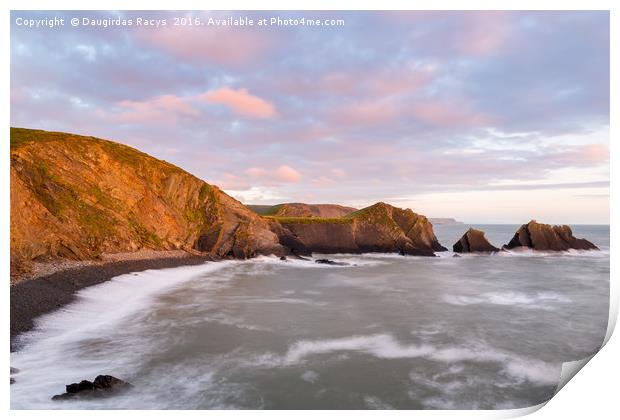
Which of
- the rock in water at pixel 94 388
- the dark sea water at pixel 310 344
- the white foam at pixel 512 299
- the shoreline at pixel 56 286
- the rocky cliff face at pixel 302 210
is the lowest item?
the white foam at pixel 512 299

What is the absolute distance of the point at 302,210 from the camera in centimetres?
7244

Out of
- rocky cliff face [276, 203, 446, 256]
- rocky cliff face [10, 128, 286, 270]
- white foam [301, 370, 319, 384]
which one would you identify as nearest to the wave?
white foam [301, 370, 319, 384]

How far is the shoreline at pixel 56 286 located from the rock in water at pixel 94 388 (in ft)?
14.0

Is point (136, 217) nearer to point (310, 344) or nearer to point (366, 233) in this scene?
point (310, 344)

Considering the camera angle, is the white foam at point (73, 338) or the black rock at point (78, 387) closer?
the black rock at point (78, 387)

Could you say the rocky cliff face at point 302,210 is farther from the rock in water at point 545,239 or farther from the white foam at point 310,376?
the white foam at point 310,376

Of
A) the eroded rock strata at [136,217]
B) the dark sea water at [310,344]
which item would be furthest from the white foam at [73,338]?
the eroded rock strata at [136,217]

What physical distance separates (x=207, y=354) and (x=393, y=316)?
8890 millimetres

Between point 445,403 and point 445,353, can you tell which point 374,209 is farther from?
point 445,403

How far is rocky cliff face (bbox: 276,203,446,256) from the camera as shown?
5347cm

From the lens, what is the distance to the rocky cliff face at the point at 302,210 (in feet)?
234

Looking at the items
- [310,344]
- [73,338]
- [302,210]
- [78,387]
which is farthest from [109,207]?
[302,210]

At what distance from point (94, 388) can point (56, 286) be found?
39.2 feet

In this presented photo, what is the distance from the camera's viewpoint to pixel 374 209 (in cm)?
5569
